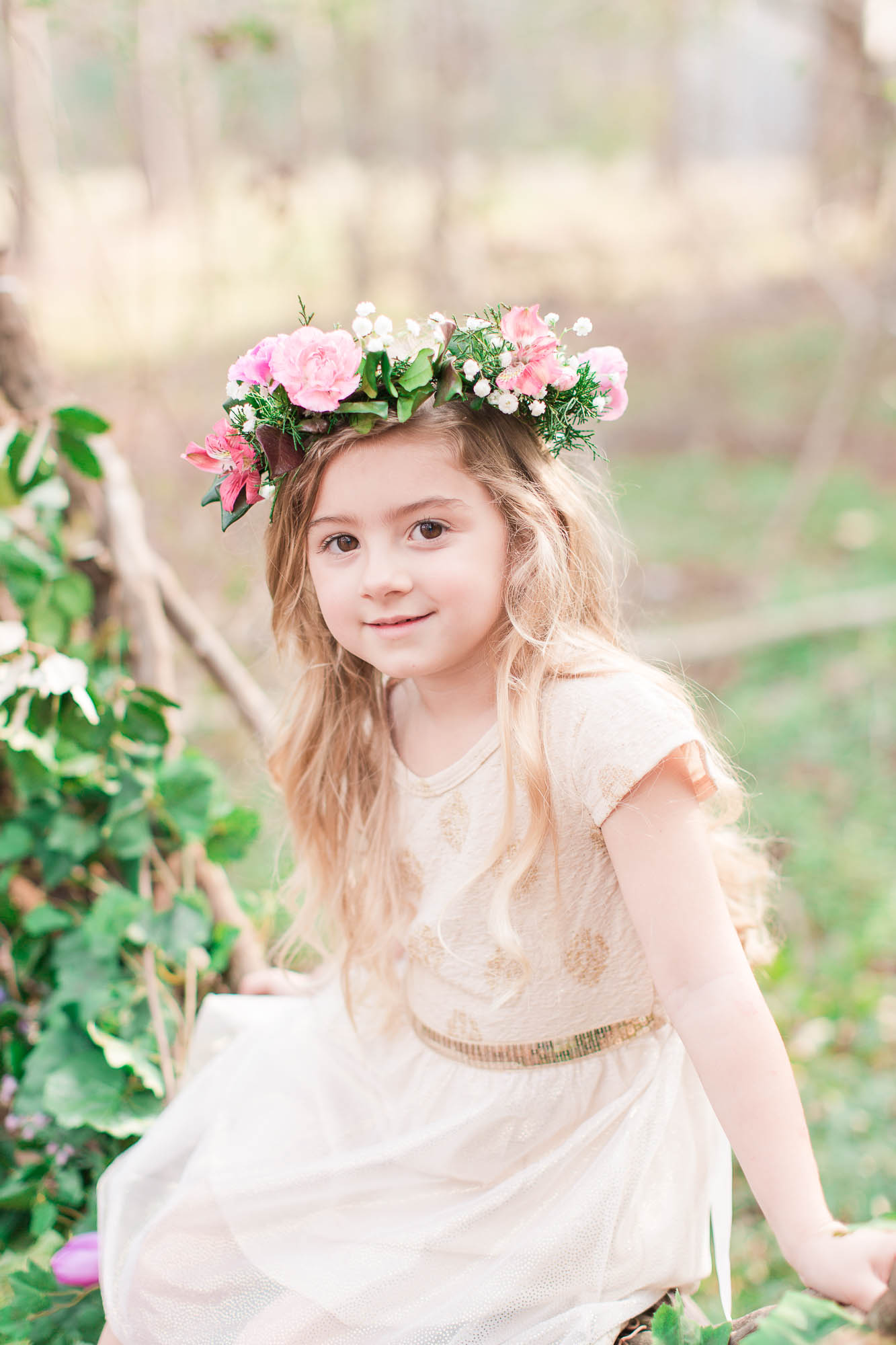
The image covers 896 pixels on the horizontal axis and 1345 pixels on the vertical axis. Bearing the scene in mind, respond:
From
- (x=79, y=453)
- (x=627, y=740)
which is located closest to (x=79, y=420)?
(x=79, y=453)

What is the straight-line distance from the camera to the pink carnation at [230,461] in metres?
1.40

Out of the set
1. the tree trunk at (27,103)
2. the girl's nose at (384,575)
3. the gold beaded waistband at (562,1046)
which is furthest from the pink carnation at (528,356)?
the tree trunk at (27,103)

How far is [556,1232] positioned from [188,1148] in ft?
1.95

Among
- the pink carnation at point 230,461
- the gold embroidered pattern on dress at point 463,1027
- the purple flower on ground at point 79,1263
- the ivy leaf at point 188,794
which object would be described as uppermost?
the pink carnation at point 230,461

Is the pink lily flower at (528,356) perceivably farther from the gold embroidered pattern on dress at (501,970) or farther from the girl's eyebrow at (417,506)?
the gold embroidered pattern on dress at (501,970)

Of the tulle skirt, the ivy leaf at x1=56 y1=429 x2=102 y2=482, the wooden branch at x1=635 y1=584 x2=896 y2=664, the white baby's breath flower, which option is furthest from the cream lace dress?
the wooden branch at x1=635 y1=584 x2=896 y2=664

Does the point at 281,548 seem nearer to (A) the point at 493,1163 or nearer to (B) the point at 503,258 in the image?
(A) the point at 493,1163

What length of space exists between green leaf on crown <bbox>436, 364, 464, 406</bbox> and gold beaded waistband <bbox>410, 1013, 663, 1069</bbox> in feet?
2.65

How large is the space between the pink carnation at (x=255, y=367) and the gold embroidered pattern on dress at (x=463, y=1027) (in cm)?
86

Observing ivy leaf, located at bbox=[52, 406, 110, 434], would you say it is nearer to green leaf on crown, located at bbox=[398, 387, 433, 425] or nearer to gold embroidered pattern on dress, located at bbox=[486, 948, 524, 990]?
green leaf on crown, located at bbox=[398, 387, 433, 425]

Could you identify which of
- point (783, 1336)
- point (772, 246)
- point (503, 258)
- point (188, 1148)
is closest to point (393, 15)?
point (503, 258)

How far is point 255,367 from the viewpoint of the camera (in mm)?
1349

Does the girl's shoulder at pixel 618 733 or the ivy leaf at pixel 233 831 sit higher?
the girl's shoulder at pixel 618 733

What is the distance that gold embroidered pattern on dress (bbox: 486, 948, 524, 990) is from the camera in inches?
55.3
